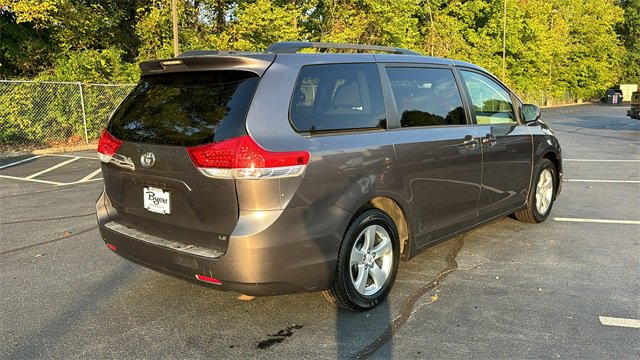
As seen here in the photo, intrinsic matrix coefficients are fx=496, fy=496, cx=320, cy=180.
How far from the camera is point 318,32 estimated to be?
26.8m

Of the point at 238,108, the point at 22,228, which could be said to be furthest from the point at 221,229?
the point at 22,228

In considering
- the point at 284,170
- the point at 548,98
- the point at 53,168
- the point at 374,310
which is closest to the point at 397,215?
the point at 374,310

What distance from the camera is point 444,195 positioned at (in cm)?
417

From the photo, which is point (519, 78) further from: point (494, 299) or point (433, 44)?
point (494, 299)

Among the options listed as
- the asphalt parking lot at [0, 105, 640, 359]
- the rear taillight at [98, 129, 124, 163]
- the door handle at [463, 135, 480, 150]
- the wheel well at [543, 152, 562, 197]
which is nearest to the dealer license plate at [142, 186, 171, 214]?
the rear taillight at [98, 129, 124, 163]

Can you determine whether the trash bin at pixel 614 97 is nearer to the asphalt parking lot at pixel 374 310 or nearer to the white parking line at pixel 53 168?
the asphalt parking lot at pixel 374 310

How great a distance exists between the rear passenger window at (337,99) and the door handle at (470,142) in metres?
1.06

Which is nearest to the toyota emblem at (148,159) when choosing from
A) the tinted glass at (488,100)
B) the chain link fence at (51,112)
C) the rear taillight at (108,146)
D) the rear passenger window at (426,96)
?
the rear taillight at (108,146)

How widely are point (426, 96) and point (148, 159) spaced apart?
229cm

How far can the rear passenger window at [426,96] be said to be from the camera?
3895 millimetres

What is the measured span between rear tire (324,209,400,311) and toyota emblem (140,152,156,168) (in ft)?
4.41

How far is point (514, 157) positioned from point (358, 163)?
245 cm

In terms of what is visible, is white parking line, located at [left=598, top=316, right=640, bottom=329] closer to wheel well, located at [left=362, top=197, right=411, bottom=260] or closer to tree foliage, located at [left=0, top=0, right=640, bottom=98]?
wheel well, located at [left=362, top=197, right=411, bottom=260]

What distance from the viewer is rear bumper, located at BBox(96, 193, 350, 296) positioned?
9.58 feet
